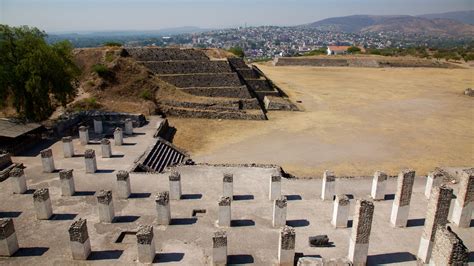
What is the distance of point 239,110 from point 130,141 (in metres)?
12.9

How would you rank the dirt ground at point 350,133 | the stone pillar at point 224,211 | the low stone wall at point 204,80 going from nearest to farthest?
1. the stone pillar at point 224,211
2. the dirt ground at point 350,133
3. the low stone wall at point 204,80

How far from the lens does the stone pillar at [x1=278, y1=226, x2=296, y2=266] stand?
1098 centimetres

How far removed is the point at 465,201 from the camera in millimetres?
13578

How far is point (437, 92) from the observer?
46.3 meters

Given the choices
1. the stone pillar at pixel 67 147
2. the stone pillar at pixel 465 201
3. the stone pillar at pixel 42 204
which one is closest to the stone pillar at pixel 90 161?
the stone pillar at pixel 67 147

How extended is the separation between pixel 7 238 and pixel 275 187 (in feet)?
33.2

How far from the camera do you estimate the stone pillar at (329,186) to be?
15.5m

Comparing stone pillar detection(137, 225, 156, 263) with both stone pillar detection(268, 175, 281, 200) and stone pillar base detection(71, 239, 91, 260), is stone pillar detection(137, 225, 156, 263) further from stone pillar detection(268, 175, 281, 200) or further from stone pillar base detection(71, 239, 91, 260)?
stone pillar detection(268, 175, 281, 200)

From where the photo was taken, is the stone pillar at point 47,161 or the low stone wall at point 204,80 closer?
the stone pillar at point 47,161

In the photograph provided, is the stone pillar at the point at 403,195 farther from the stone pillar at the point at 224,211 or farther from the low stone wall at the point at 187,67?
the low stone wall at the point at 187,67

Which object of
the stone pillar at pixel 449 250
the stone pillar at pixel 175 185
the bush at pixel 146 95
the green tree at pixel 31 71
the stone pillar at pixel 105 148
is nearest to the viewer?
the stone pillar at pixel 449 250

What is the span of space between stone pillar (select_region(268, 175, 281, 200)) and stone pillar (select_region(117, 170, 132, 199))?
20.9 ft

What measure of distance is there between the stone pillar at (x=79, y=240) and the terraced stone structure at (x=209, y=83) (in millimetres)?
20715

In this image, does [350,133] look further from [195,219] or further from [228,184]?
[195,219]
